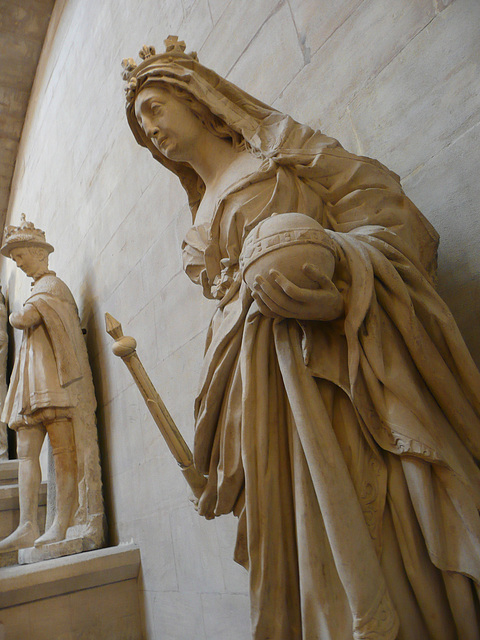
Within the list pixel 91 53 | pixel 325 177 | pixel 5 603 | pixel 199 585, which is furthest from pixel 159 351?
pixel 91 53

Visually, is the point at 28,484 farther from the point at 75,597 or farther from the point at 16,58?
the point at 16,58

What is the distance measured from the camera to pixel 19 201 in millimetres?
6883

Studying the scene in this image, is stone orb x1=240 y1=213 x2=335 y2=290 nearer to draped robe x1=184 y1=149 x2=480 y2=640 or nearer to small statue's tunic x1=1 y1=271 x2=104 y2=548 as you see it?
draped robe x1=184 y1=149 x2=480 y2=640

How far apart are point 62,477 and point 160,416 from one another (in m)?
2.08

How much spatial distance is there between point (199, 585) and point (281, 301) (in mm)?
1838

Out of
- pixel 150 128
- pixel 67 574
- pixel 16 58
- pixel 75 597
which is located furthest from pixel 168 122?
pixel 16 58

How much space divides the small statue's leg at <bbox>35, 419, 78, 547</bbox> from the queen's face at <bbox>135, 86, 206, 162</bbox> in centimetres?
231

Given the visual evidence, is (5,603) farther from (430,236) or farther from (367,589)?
(430,236)

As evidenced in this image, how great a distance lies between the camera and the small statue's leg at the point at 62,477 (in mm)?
2938

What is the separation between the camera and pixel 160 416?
1.37 m

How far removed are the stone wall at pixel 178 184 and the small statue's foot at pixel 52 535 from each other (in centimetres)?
33

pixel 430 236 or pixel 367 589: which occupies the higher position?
pixel 430 236

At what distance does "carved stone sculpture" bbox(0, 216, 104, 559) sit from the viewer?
302cm

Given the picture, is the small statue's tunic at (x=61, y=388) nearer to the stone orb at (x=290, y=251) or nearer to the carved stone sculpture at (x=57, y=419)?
the carved stone sculpture at (x=57, y=419)
